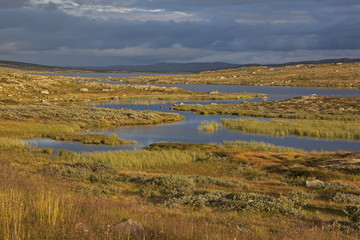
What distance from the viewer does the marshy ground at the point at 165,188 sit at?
8.55 meters

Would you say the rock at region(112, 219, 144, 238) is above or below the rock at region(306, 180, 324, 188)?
A: above

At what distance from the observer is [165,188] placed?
19281 mm

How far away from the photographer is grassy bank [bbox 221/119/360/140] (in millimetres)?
48303

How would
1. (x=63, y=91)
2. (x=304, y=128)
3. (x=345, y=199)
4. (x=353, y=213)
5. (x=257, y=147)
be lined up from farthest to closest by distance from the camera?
(x=63, y=91) → (x=304, y=128) → (x=257, y=147) → (x=345, y=199) → (x=353, y=213)

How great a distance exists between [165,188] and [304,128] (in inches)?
1521

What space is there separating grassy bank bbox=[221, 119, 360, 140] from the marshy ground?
8.19 feet

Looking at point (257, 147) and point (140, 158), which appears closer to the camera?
point (140, 158)

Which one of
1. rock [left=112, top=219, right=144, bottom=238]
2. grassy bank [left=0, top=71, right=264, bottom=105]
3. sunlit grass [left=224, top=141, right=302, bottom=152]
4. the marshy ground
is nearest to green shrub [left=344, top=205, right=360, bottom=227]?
the marshy ground

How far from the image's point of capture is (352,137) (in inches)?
1852

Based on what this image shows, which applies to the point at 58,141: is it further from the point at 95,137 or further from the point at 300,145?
the point at 300,145

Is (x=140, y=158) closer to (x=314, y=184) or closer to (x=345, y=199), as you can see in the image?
(x=314, y=184)

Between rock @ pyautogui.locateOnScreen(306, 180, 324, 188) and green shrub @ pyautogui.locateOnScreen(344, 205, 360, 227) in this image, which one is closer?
green shrub @ pyautogui.locateOnScreen(344, 205, 360, 227)

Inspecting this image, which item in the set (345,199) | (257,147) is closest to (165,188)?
(345,199)

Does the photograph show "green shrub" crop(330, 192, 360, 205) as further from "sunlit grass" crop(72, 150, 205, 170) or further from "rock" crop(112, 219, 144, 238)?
"sunlit grass" crop(72, 150, 205, 170)
